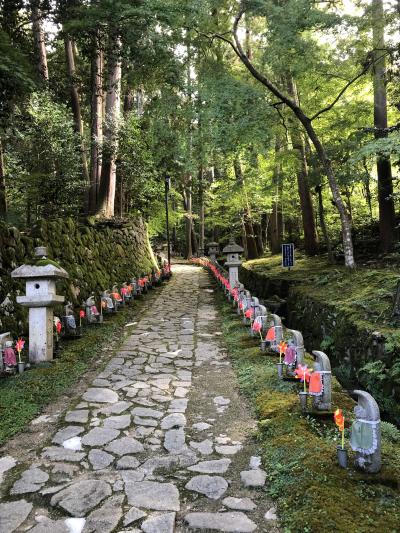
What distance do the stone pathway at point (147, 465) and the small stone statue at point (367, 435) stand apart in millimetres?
815

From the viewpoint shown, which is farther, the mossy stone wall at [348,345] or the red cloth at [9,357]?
the mossy stone wall at [348,345]

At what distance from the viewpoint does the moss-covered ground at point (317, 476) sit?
258 centimetres

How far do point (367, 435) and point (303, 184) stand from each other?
552 inches

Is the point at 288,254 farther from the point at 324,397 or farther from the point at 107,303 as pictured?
the point at 324,397

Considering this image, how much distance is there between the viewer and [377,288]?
29.0 ft

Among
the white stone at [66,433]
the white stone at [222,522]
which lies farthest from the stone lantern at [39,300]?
the white stone at [222,522]

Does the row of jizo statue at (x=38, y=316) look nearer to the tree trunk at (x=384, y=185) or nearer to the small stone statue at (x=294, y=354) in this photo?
the small stone statue at (x=294, y=354)

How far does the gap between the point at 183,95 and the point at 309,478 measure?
1193 centimetres

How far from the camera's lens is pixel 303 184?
15.9 m

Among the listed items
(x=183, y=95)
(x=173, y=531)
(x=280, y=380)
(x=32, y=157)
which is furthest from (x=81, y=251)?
(x=173, y=531)

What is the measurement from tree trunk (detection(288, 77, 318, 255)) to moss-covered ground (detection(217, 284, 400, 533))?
1100cm

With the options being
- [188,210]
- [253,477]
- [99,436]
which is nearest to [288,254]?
[99,436]

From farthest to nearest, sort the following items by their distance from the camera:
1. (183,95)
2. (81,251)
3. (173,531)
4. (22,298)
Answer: (183,95), (81,251), (22,298), (173,531)

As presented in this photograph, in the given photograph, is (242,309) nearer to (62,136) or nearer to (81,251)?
(81,251)
